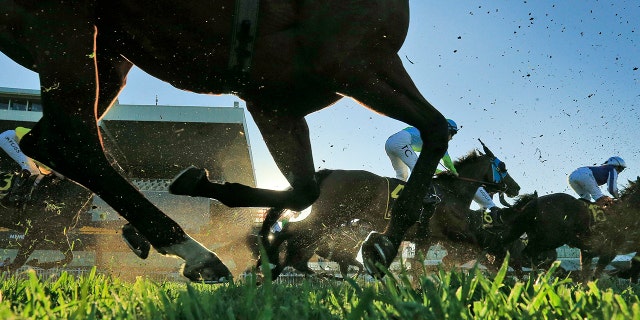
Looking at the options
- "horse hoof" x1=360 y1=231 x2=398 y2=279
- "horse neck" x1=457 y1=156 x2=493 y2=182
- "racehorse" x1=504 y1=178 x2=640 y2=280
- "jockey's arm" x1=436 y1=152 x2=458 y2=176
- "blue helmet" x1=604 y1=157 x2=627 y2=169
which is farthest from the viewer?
"blue helmet" x1=604 y1=157 x2=627 y2=169

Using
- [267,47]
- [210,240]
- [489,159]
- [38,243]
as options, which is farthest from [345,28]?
[210,240]

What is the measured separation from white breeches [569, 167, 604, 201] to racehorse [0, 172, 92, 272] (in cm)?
813

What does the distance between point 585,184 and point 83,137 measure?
983 centimetres

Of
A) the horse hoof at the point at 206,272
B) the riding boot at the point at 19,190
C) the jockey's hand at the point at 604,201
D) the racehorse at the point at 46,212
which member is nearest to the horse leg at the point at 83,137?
the horse hoof at the point at 206,272

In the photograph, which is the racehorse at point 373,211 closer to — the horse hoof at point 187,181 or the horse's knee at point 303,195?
the horse's knee at point 303,195

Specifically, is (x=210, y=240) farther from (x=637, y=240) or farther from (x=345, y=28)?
(x=345, y=28)

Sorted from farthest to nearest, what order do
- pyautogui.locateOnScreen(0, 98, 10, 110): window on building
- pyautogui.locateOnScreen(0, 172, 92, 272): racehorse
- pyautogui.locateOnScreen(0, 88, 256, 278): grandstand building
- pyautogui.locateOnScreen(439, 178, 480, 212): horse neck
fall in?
pyautogui.locateOnScreen(0, 98, 10, 110): window on building < pyautogui.locateOnScreen(0, 88, 256, 278): grandstand building < pyautogui.locateOnScreen(439, 178, 480, 212): horse neck < pyautogui.locateOnScreen(0, 172, 92, 272): racehorse

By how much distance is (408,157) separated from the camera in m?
8.77

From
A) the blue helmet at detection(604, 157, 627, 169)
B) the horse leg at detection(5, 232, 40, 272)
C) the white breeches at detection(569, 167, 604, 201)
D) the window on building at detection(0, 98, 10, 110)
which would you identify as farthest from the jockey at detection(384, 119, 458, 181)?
the window on building at detection(0, 98, 10, 110)

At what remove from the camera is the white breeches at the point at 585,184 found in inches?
405

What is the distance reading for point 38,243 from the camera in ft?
27.7

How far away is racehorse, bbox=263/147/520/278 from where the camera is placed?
7.03 meters

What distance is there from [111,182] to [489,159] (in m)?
7.39

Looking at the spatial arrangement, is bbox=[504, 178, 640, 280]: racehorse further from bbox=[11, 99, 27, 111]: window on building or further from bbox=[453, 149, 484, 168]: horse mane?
bbox=[11, 99, 27, 111]: window on building
